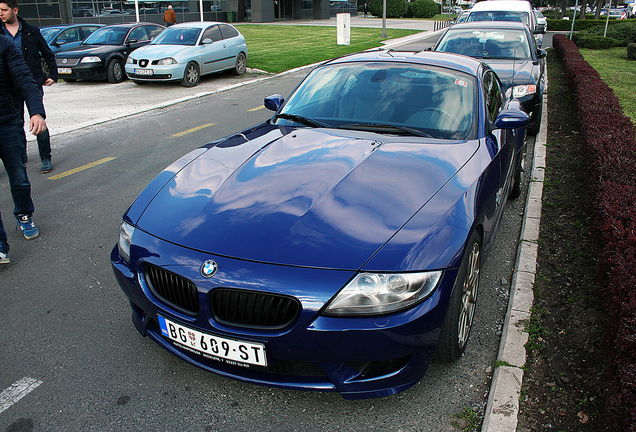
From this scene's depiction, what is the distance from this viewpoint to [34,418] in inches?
98.7

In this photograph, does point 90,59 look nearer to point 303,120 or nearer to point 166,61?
point 166,61

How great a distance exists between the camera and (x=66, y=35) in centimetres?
1541

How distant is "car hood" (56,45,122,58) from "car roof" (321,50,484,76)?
11343mm

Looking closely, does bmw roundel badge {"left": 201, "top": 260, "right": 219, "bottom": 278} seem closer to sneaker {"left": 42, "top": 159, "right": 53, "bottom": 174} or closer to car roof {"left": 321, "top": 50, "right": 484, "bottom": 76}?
car roof {"left": 321, "top": 50, "right": 484, "bottom": 76}

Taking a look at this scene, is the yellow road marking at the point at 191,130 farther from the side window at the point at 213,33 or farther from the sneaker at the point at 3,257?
the side window at the point at 213,33

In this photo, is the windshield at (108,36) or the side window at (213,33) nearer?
the side window at (213,33)

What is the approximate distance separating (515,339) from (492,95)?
2.23 metres

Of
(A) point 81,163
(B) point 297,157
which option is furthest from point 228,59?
(B) point 297,157

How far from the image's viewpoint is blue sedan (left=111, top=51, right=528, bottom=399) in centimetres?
226

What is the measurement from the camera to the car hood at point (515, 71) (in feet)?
23.9

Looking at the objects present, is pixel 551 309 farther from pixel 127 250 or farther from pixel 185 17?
pixel 185 17

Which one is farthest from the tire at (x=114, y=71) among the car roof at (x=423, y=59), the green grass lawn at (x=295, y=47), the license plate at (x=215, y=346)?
the license plate at (x=215, y=346)

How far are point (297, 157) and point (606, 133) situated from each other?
426 centimetres

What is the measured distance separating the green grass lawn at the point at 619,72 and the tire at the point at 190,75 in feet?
32.5
